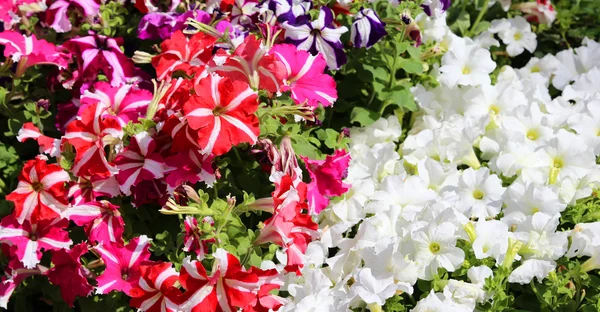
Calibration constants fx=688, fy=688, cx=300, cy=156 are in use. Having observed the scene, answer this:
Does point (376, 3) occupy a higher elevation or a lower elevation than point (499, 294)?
higher

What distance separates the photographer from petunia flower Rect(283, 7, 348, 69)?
2.01 metres

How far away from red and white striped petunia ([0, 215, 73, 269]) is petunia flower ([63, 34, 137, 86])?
0.52 m

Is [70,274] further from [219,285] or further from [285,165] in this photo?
[285,165]

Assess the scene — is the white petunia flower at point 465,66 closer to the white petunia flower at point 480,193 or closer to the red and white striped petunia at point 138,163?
the white petunia flower at point 480,193

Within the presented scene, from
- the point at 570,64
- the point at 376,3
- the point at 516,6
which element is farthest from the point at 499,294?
the point at 516,6

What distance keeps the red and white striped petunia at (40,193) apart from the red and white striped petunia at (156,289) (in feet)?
1.31

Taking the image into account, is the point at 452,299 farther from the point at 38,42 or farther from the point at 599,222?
the point at 38,42

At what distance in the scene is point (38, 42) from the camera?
227cm

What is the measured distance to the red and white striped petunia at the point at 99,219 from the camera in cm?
185

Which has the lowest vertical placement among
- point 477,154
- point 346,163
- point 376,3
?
point 477,154

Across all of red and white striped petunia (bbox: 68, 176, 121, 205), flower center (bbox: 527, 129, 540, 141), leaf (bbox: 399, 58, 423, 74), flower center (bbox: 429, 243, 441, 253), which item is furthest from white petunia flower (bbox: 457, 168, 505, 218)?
red and white striped petunia (bbox: 68, 176, 121, 205)

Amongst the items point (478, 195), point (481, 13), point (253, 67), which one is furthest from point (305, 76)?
point (481, 13)

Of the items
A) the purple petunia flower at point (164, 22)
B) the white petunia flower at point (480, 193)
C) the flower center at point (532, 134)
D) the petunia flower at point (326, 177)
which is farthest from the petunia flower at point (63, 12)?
the flower center at point (532, 134)

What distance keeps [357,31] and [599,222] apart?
876mm
